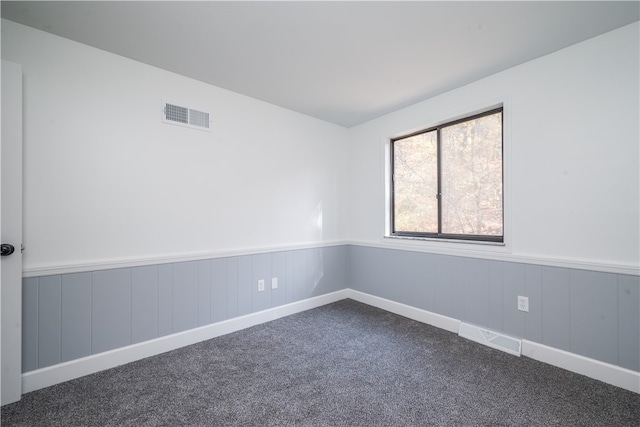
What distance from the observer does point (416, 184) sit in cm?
327

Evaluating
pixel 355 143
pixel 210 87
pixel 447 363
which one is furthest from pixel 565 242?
pixel 210 87

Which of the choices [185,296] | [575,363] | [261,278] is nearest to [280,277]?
[261,278]

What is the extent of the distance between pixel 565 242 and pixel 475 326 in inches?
40.8

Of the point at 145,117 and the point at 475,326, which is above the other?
the point at 145,117

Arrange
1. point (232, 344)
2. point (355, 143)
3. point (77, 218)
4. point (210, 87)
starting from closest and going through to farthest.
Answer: point (77, 218) → point (232, 344) → point (210, 87) → point (355, 143)

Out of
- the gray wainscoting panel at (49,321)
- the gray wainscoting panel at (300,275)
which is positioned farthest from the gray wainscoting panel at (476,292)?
the gray wainscoting panel at (49,321)

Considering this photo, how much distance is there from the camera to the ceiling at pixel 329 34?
1.69 metres

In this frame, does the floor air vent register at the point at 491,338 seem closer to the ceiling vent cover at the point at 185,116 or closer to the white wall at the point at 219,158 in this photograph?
the white wall at the point at 219,158

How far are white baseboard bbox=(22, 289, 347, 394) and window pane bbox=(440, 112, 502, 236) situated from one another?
2.04m

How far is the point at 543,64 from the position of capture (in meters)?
2.19

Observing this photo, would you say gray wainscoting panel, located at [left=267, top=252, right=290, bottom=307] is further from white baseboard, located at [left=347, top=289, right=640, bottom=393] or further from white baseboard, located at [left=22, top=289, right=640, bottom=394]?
white baseboard, located at [left=347, top=289, right=640, bottom=393]

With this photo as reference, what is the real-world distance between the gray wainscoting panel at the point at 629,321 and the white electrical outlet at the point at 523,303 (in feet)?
1.69

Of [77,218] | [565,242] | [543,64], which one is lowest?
[565,242]

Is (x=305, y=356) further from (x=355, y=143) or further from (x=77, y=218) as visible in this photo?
(x=355, y=143)
